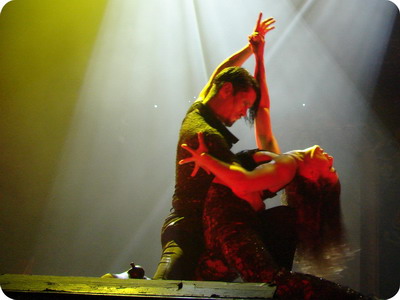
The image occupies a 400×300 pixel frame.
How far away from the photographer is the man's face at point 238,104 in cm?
217

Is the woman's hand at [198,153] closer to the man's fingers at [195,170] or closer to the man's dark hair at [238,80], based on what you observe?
the man's fingers at [195,170]

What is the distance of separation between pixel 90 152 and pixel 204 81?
5.46 ft

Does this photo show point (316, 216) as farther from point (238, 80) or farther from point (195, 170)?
point (238, 80)

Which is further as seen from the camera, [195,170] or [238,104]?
[238,104]

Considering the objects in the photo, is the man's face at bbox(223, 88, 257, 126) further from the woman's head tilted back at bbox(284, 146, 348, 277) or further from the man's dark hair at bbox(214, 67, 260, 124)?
the woman's head tilted back at bbox(284, 146, 348, 277)

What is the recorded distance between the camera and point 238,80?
85.2 inches

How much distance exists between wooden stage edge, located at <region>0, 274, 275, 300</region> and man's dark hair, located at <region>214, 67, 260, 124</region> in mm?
1124

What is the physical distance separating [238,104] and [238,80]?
0.14 metres

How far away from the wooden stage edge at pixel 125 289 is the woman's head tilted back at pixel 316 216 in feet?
1.94

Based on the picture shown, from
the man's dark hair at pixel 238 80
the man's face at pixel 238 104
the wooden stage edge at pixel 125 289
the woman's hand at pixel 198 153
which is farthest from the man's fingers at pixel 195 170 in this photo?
the wooden stage edge at pixel 125 289

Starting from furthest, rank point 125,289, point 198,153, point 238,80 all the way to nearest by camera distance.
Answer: point 238,80 → point 198,153 → point 125,289

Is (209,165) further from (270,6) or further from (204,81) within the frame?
(270,6)

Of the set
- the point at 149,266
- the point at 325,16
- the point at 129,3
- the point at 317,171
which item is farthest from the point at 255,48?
the point at 149,266

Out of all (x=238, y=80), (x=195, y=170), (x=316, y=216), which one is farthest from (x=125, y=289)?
(x=238, y=80)
